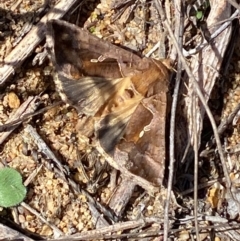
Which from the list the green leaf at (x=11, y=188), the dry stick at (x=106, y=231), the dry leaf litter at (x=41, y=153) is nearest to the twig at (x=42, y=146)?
the dry leaf litter at (x=41, y=153)

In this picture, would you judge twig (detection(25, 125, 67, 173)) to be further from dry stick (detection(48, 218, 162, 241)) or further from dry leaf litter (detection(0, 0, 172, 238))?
dry stick (detection(48, 218, 162, 241))

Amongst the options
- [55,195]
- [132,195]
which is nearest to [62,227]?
[55,195]

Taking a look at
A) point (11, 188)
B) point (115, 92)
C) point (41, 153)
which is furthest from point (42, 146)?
point (115, 92)

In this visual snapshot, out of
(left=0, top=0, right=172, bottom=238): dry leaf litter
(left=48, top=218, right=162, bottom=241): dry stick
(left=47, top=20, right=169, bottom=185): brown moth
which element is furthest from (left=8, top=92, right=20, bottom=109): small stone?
(left=48, top=218, right=162, bottom=241): dry stick

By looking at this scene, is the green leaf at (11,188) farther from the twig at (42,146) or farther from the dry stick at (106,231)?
the dry stick at (106,231)

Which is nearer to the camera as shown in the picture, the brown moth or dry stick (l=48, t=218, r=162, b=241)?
the brown moth

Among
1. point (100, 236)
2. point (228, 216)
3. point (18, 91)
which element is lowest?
point (228, 216)

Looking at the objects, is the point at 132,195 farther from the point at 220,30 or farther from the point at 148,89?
the point at 220,30
